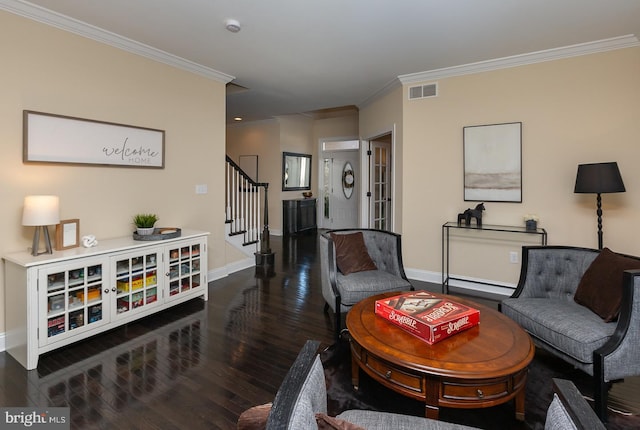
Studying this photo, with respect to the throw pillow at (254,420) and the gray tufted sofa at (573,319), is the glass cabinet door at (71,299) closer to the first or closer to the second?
the throw pillow at (254,420)

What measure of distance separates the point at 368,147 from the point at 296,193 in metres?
2.80

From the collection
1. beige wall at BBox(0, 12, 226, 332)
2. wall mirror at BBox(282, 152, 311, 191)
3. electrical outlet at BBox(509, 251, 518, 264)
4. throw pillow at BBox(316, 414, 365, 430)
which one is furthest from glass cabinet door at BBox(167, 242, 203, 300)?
wall mirror at BBox(282, 152, 311, 191)

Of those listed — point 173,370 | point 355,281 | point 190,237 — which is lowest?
point 173,370

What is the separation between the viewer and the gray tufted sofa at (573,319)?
6.14 ft

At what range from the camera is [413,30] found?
3141mm

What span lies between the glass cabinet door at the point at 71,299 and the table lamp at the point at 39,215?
271mm

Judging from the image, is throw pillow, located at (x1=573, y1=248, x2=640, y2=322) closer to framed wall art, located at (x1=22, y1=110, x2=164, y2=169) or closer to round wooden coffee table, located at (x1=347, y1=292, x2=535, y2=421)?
round wooden coffee table, located at (x1=347, y1=292, x2=535, y2=421)

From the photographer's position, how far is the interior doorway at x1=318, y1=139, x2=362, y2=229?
827cm

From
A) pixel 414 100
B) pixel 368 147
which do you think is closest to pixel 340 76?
pixel 414 100

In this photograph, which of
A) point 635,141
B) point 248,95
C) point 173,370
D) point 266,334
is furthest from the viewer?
point 248,95

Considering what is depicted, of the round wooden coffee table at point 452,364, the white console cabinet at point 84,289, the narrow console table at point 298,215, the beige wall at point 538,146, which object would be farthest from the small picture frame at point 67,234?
the narrow console table at point 298,215

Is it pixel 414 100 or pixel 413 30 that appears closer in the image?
pixel 413 30

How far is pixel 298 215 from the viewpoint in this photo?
8.20m

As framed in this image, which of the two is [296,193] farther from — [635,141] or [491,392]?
[491,392]
